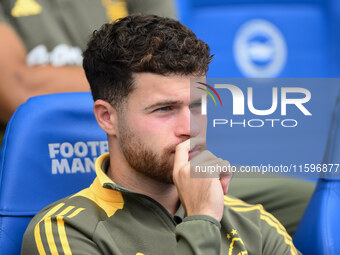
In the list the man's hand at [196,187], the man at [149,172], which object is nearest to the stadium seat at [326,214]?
the man at [149,172]

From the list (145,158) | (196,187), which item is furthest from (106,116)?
(196,187)

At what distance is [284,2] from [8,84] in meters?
1.65

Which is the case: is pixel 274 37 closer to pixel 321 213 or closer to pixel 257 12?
pixel 257 12

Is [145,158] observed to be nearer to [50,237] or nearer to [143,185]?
[143,185]

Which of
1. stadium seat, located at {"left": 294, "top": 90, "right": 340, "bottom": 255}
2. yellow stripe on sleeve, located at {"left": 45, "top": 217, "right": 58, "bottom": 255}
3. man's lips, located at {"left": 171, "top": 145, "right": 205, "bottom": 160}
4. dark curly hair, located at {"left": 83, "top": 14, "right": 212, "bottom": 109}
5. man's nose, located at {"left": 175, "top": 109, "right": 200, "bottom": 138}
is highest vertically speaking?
dark curly hair, located at {"left": 83, "top": 14, "right": 212, "bottom": 109}

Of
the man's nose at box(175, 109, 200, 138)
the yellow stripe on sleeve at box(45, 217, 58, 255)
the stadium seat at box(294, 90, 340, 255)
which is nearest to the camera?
the yellow stripe on sleeve at box(45, 217, 58, 255)

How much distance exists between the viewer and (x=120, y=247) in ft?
4.09

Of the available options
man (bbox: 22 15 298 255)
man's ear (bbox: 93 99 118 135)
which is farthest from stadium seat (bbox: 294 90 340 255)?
man's ear (bbox: 93 99 118 135)

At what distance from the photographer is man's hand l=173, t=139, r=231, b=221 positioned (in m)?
1.25

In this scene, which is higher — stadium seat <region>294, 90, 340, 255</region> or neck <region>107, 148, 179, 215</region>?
neck <region>107, 148, 179, 215</region>

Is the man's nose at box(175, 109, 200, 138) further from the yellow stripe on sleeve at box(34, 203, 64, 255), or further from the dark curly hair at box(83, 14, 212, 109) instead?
the yellow stripe on sleeve at box(34, 203, 64, 255)

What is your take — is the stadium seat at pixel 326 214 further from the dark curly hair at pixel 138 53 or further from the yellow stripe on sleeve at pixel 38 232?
the yellow stripe on sleeve at pixel 38 232

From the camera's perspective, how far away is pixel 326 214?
1.49m

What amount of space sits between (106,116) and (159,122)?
0.17 metres
